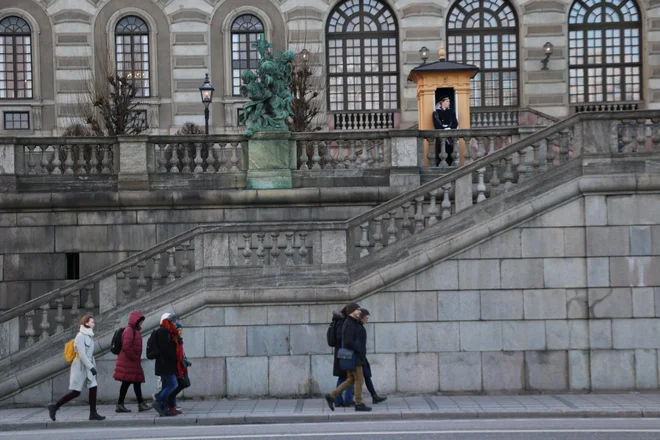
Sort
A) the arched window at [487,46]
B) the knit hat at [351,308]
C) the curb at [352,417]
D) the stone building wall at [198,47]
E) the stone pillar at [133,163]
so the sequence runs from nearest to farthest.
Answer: the curb at [352,417] < the knit hat at [351,308] < the stone pillar at [133,163] < the stone building wall at [198,47] < the arched window at [487,46]

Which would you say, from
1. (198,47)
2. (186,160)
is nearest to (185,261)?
(186,160)

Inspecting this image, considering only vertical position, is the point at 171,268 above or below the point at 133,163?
below

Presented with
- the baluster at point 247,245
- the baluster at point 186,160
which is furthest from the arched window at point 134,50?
the baluster at point 247,245

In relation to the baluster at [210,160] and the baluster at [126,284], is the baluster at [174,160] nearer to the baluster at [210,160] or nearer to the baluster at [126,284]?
the baluster at [210,160]

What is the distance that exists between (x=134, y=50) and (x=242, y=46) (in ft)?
11.8

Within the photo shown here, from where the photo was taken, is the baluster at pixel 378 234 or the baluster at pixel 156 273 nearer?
the baluster at pixel 378 234

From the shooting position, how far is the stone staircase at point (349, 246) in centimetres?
2027

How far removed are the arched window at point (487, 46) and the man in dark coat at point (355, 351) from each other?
81.0 feet

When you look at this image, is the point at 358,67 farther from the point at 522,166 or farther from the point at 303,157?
the point at 522,166

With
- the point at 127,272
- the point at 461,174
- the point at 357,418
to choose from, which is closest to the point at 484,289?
the point at 461,174

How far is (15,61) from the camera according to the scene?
42188 mm

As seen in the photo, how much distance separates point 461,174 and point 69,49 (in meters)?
24.4

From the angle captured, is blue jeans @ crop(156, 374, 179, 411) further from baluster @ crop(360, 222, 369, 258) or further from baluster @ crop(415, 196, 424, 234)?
baluster @ crop(415, 196, 424, 234)

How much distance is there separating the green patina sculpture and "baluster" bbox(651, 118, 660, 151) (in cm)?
699
